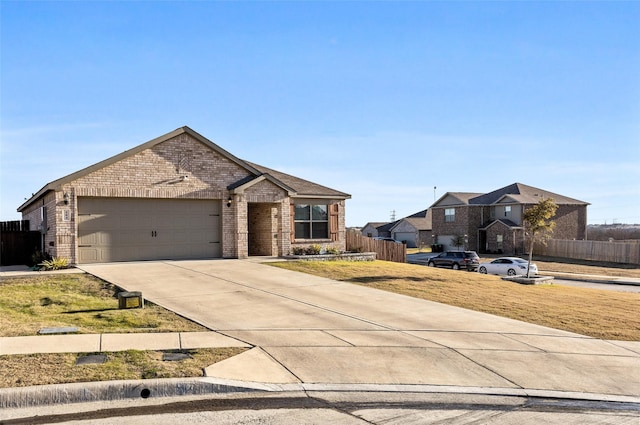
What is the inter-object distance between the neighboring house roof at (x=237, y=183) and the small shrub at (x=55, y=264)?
2.66m

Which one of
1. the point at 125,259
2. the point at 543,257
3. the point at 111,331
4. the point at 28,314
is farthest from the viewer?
the point at 543,257

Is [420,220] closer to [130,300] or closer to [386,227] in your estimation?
[386,227]

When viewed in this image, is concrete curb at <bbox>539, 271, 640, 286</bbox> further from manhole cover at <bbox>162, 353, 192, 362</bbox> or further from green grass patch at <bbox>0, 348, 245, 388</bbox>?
manhole cover at <bbox>162, 353, 192, 362</bbox>

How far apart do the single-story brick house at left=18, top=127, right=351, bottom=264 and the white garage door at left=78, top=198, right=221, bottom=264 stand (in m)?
0.04

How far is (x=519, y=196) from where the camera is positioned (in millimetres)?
55562

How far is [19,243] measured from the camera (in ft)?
79.3

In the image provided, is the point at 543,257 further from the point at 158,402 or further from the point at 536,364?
the point at 158,402

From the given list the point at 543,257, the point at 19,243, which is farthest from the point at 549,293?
the point at 543,257

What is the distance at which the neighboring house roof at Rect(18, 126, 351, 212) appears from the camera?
20.6m

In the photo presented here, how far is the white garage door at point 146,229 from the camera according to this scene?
21156 millimetres

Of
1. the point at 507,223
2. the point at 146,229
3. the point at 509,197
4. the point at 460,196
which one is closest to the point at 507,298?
the point at 146,229

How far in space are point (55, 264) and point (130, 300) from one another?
8.33 meters

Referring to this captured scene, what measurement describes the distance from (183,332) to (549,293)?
1378 centimetres

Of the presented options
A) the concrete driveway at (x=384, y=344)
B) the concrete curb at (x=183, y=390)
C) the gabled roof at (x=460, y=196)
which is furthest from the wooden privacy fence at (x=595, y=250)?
the concrete curb at (x=183, y=390)
